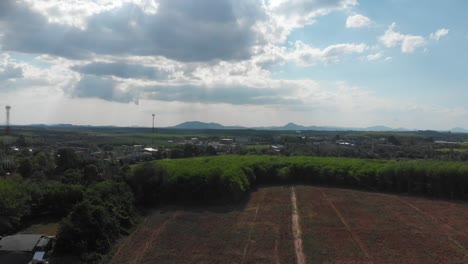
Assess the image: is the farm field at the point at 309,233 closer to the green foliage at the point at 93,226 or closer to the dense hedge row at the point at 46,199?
the green foliage at the point at 93,226

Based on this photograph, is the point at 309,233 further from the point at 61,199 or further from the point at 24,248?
the point at 61,199

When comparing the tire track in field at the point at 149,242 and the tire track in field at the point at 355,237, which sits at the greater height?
the tire track in field at the point at 355,237

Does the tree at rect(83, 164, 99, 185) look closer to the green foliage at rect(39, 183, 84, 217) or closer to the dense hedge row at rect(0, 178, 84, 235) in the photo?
the dense hedge row at rect(0, 178, 84, 235)

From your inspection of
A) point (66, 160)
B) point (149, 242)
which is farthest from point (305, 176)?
point (66, 160)

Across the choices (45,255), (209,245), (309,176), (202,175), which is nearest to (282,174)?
(309,176)

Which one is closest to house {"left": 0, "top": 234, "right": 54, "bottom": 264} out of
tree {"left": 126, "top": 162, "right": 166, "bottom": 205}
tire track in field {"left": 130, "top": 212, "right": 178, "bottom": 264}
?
tire track in field {"left": 130, "top": 212, "right": 178, "bottom": 264}

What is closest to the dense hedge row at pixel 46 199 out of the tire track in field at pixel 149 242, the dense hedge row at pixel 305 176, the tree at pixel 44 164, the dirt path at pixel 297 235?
the dense hedge row at pixel 305 176
